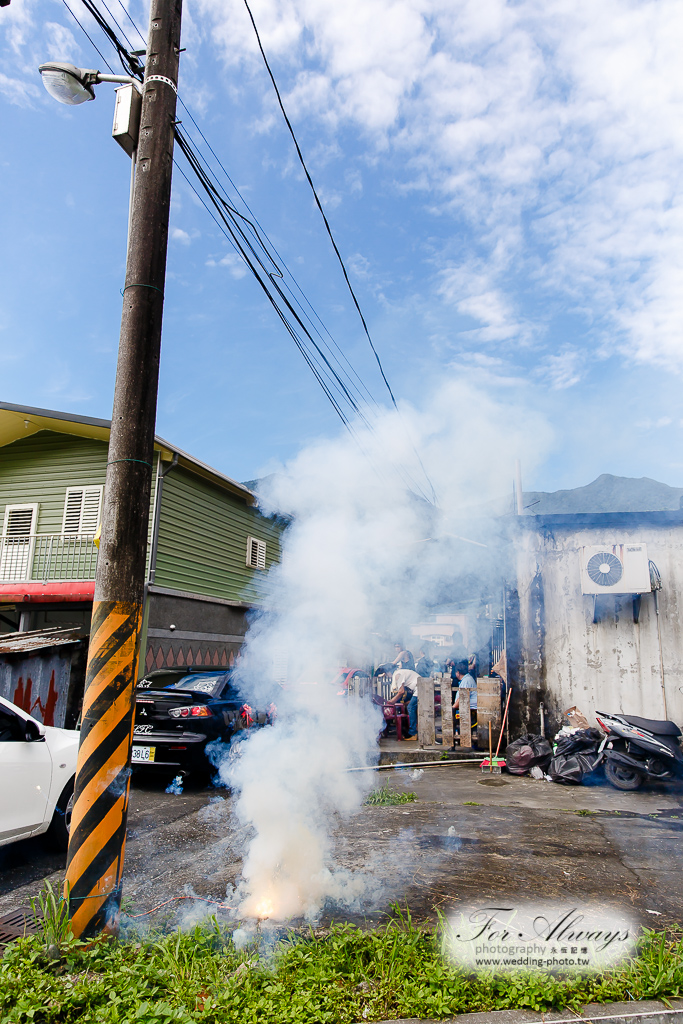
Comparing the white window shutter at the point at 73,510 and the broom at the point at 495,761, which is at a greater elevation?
the white window shutter at the point at 73,510

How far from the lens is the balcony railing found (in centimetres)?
1423

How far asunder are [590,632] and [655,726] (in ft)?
5.52

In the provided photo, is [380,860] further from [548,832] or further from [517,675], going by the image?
[517,675]

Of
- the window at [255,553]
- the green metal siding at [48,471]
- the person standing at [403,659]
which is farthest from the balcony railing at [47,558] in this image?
the person standing at [403,659]

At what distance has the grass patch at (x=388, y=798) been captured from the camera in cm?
678

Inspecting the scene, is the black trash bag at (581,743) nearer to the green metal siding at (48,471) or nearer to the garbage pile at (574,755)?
the garbage pile at (574,755)

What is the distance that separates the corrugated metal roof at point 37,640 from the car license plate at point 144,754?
268 cm

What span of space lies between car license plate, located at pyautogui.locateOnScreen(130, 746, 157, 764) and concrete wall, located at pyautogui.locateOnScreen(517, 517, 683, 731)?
5.49 metres

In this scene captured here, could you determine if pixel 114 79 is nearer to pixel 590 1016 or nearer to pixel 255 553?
pixel 590 1016

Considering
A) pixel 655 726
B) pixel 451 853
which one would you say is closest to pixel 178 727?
pixel 451 853

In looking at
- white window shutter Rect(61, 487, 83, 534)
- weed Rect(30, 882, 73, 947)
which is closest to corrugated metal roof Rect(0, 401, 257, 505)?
white window shutter Rect(61, 487, 83, 534)

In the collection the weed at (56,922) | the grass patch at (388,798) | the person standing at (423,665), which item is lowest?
the grass patch at (388,798)

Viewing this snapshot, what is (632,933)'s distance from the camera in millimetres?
3543

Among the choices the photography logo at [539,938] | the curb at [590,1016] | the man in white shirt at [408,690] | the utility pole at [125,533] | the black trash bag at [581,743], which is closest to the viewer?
the curb at [590,1016]
